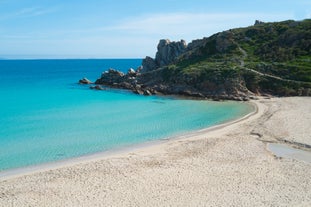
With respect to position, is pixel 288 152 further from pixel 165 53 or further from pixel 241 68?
pixel 165 53

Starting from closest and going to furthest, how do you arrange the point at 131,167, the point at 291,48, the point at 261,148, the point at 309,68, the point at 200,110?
the point at 131,167 < the point at 261,148 < the point at 200,110 < the point at 309,68 < the point at 291,48

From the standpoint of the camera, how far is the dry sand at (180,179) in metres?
17.0

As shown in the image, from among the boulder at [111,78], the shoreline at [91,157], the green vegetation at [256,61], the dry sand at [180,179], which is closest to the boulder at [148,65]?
the boulder at [111,78]

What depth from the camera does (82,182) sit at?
1947 cm

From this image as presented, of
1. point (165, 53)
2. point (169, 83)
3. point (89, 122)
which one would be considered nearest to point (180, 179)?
point (89, 122)

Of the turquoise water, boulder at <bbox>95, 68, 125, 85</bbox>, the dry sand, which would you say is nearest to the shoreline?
the dry sand

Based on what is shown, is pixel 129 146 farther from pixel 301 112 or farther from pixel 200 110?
pixel 301 112

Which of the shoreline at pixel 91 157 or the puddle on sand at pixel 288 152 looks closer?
the shoreline at pixel 91 157

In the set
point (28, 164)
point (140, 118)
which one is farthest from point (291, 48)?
point (28, 164)

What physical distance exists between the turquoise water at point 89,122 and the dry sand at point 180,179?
4.00 meters

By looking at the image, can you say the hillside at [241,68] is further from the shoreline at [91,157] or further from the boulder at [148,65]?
the shoreline at [91,157]

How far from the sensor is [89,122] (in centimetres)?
3803

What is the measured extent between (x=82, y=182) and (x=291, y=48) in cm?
5771

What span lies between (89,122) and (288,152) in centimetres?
2217
